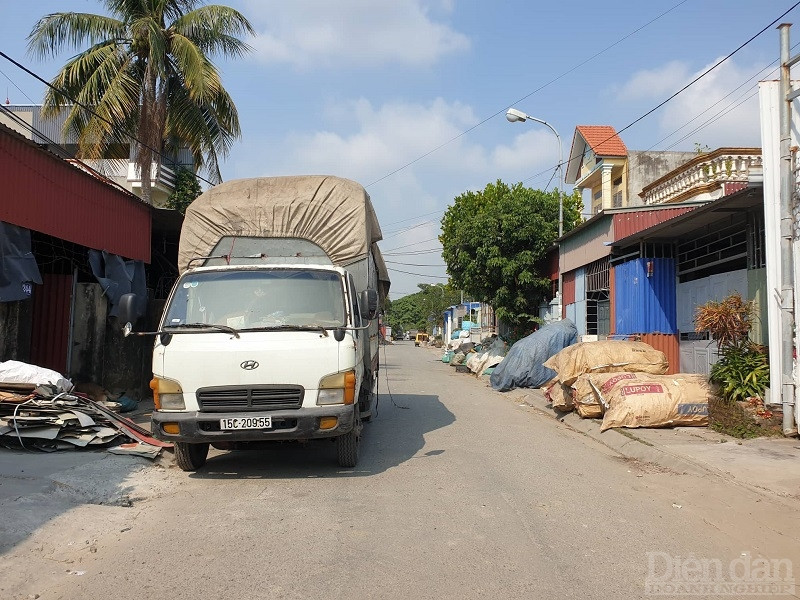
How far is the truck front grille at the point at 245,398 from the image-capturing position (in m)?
6.34

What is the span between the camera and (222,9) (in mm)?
17688

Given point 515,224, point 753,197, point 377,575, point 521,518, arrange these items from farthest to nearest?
point 515,224 < point 753,197 < point 521,518 < point 377,575

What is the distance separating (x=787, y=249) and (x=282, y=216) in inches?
251

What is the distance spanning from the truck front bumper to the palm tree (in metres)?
12.3

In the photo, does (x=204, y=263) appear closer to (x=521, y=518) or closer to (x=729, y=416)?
(x=521, y=518)

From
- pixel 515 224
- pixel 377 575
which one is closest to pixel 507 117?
pixel 515 224

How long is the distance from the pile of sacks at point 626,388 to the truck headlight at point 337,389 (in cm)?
482

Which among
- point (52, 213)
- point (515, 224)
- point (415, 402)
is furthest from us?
point (515, 224)

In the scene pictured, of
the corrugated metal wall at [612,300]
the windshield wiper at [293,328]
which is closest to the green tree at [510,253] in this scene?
the corrugated metal wall at [612,300]

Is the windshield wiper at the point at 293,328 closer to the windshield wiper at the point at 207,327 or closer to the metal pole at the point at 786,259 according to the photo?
the windshield wiper at the point at 207,327

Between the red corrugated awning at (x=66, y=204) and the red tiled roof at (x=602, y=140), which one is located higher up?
the red tiled roof at (x=602, y=140)

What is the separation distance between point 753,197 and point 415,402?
753 cm

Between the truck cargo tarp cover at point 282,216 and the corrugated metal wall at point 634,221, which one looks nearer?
the truck cargo tarp cover at point 282,216

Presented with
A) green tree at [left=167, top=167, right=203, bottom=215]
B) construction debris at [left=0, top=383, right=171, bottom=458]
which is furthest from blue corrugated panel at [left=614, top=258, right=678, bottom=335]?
green tree at [left=167, top=167, right=203, bottom=215]
